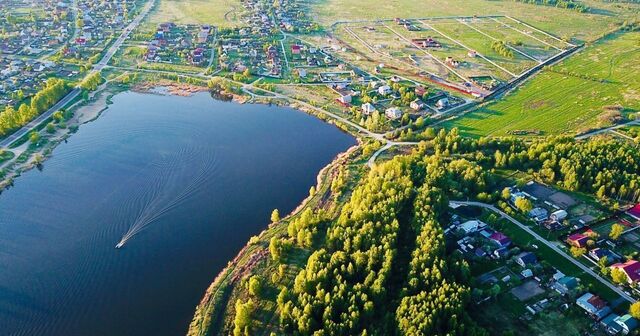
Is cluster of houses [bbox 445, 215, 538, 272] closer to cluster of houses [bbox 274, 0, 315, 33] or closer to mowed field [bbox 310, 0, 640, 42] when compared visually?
cluster of houses [bbox 274, 0, 315, 33]

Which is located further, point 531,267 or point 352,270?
A: point 531,267

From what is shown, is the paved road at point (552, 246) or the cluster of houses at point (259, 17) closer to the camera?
the paved road at point (552, 246)

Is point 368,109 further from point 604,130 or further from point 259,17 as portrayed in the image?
point 259,17

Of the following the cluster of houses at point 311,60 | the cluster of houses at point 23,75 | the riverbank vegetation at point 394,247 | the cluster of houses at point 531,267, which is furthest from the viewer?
the cluster of houses at point 311,60

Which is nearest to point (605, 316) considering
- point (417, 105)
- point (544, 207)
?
point (544, 207)

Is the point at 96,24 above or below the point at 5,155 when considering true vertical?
above

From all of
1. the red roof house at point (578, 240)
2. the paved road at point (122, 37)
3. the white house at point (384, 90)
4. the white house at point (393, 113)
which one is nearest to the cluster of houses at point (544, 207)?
the red roof house at point (578, 240)

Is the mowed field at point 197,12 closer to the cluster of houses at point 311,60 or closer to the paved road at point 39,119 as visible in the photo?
the cluster of houses at point 311,60
